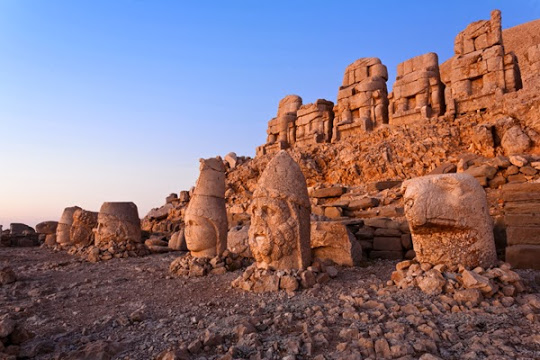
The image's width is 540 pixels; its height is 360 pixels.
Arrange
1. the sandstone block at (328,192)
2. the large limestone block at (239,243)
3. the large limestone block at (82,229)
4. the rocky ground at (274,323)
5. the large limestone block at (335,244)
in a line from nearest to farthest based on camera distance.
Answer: the rocky ground at (274,323), the large limestone block at (335,244), the large limestone block at (239,243), the large limestone block at (82,229), the sandstone block at (328,192)

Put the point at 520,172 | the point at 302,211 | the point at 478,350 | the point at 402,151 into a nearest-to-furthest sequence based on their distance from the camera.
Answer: the point at 478,350 → the point at 302,211 → the point at 520,172 → the point at 402,151

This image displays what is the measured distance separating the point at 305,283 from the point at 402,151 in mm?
11761

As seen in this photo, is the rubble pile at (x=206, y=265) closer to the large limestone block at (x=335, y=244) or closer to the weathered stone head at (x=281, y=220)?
the weathered stone head at (x=281, y=220)

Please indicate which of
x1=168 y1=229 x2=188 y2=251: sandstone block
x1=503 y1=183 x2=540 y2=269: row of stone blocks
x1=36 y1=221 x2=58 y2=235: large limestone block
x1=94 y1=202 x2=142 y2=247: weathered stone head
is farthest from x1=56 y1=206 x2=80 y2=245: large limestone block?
x1=503 y1=183 x2=540 y2=269: row of stone blocks

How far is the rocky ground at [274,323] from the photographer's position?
261 centimetres

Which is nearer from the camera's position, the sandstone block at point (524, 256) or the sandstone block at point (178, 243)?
the sandstone block at point (524, 256)

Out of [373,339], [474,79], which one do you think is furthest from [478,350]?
[474,79]

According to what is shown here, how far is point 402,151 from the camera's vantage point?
48.6 feet

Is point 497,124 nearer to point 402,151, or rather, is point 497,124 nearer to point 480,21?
point 402,151

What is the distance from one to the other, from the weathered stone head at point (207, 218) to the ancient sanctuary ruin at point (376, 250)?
0.08 ft

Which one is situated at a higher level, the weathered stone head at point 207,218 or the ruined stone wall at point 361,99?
the ruined stone wall at point 361,99

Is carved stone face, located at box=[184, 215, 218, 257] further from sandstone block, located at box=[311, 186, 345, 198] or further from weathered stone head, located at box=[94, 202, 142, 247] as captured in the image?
sandstone block, located at box=[311, 186, 345, 198]

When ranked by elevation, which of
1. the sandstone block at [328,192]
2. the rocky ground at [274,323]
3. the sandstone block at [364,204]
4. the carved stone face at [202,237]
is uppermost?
the sandstone block at [328,192]

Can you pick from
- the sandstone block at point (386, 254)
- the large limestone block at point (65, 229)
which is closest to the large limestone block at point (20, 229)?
the large limestone block at point (65, 229)
